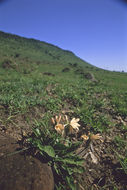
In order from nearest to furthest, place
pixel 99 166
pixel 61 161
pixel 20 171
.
Answer: pixel 20 171 < pixel 61 161 < pixel 99 166

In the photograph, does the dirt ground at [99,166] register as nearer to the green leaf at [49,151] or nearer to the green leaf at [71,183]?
the green leaf at [71,183]

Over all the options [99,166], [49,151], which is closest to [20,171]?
[49,151]

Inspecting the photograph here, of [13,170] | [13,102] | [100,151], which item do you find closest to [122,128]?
[100,151]

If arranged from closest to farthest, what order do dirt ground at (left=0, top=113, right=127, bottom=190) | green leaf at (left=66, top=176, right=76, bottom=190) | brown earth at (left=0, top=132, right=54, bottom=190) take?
brown earth at (left=0, top=132, right=54, bottom=190), green leaf at (left=66, top=176, right=76, bottom=190), dirt ground at (left=0, top=113, right=127, bottom=190)

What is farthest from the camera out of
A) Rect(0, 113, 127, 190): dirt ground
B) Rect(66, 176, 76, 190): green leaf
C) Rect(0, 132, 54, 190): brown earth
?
Rect(0, 113, 127, 190): dirt ground

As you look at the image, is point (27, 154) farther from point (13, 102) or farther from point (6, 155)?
point (13, 102)

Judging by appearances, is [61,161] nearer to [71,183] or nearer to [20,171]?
[71,183]

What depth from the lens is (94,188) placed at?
1.46 m

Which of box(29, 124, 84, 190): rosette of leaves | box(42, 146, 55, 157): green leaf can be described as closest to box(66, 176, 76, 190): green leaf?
box(29, 124, 84, 190): rosette of leaves

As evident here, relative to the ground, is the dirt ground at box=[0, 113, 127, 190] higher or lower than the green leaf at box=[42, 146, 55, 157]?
lower

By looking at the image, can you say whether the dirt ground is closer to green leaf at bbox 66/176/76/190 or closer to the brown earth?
green leaf at bbox 66/176/76/190

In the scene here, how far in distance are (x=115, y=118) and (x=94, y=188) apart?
2.06m

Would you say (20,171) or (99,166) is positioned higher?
(20,171)

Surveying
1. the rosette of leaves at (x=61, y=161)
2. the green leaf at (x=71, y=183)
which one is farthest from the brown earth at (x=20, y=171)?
the green leaf at (x=71, y=183)
